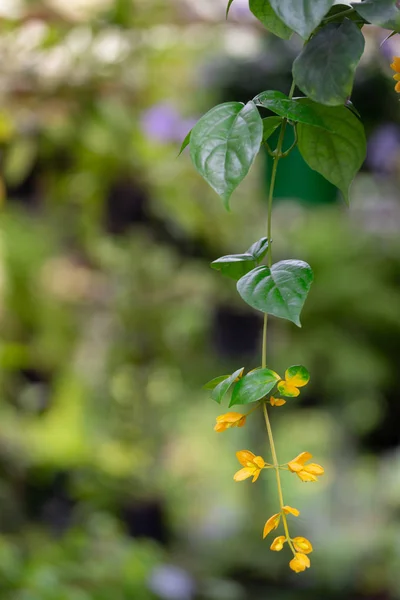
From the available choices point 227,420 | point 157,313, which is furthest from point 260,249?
point 157,313

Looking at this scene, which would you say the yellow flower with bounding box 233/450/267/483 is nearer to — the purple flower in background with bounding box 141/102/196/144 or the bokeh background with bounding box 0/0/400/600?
the bokeh background with bounding box 0/0/400/600

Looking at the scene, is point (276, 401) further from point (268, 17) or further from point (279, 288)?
point (268, 17)

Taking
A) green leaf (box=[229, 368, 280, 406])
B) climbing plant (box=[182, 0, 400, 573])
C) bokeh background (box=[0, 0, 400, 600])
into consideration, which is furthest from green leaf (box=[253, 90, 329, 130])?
bokeh background (box=[0, 0, 400, 600])

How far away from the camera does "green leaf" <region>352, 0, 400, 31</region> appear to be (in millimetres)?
390

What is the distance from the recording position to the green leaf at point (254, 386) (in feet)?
1.34

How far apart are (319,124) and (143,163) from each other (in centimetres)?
153

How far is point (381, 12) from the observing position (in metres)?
0.39

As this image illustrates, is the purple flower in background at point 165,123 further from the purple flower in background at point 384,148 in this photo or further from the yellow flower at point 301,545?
the yellow flower at point 301,545

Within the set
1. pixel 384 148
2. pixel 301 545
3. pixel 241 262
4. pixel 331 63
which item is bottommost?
pixel 384 148

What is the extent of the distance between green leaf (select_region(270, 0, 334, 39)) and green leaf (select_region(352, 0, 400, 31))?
0.11 feet

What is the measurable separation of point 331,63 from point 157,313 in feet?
5.93

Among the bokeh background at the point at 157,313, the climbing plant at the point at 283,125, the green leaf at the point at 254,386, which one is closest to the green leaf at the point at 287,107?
the climbing plant at the point at 283,125

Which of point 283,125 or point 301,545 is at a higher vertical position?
point 283,125

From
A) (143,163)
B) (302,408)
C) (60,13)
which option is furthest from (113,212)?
(302,408)
